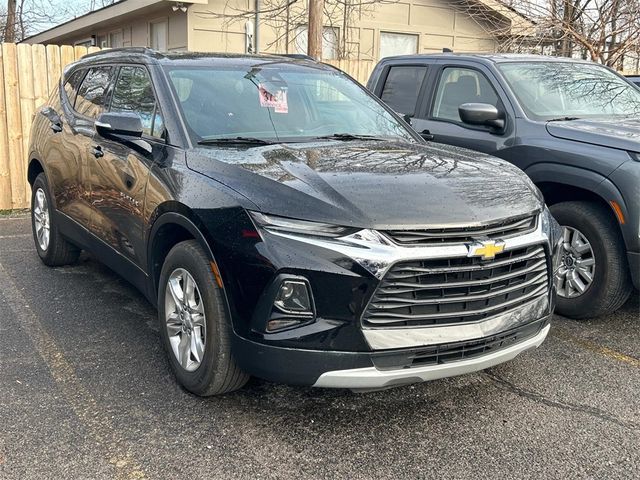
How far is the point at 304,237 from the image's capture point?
291 centimetres

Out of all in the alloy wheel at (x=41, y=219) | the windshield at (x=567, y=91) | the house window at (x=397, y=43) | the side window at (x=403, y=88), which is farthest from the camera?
the house window at (x=397, y=43)

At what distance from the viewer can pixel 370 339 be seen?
2.86 m

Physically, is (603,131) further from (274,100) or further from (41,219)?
(41,219)

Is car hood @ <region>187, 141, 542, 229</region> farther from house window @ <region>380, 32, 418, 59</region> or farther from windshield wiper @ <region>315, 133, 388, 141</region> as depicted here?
house window @ <region>380, 32, 418, 59</region>

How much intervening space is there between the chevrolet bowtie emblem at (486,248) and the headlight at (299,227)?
557 mm

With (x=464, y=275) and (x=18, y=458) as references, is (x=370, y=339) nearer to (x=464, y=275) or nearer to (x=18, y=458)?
(x=464, y=275)

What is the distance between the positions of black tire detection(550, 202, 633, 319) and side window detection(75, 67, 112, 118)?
3592mm

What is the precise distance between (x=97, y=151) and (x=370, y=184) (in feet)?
7.63

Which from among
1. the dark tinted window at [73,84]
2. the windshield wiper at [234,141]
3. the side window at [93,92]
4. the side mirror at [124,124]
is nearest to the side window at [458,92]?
the windshield wiper at [234,141]

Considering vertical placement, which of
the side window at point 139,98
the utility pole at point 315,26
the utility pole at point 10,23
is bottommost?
the side window at point 139,98

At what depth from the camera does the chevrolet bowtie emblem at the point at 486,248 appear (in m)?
2.98

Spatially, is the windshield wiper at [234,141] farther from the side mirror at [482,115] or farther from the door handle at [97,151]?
the side mirror at [482,115]

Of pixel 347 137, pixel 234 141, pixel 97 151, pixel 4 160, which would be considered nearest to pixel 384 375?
pixel 234 141

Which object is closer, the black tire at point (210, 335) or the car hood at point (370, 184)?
the car hood at point (370, 184)
